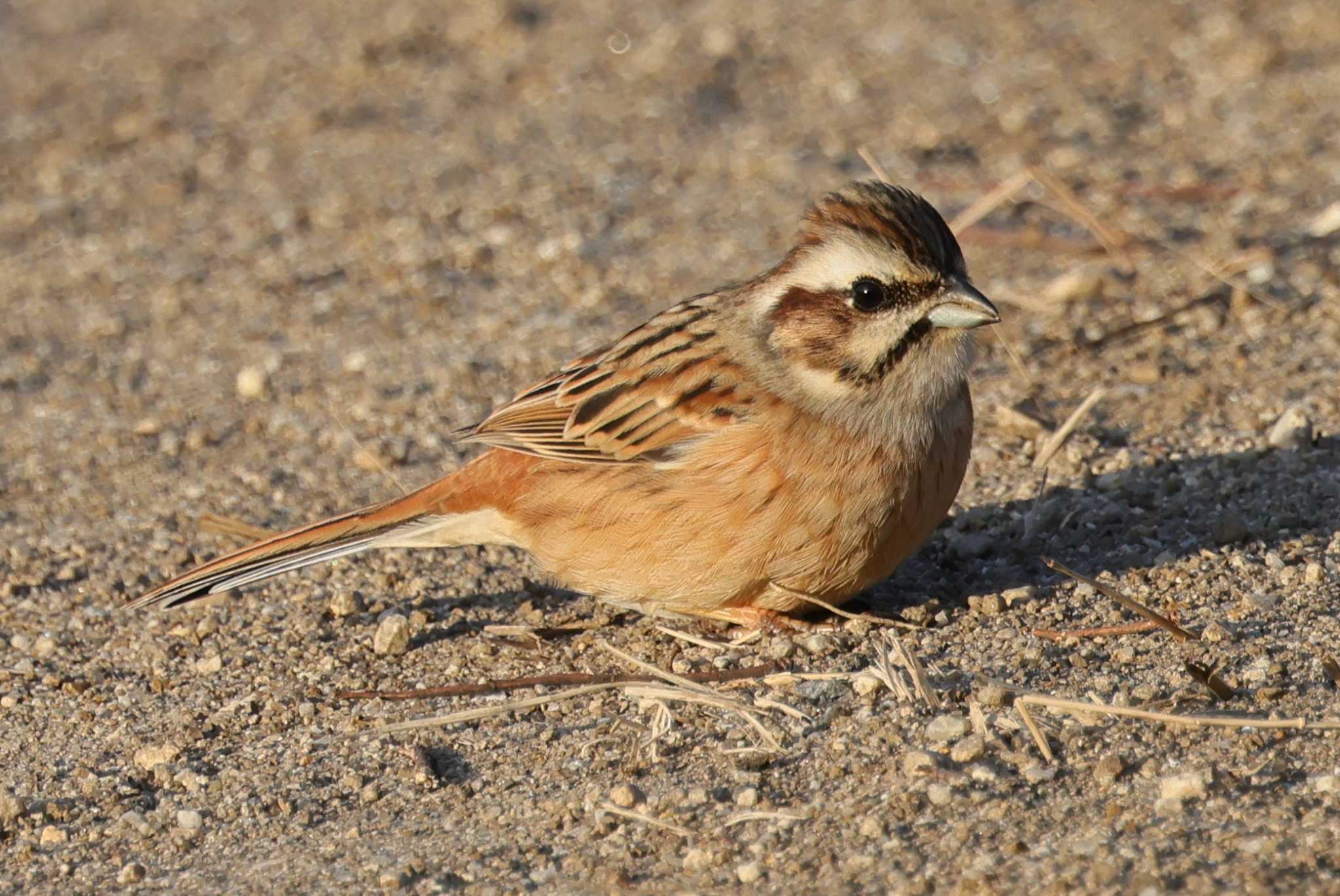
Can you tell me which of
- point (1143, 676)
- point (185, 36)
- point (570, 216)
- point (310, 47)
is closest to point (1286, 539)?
point (1143, 676)

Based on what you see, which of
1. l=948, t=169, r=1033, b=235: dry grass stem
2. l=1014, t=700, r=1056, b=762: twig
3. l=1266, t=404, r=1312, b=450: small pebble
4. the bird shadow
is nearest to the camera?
l=1014, t=700, r=1056, b=762: twig

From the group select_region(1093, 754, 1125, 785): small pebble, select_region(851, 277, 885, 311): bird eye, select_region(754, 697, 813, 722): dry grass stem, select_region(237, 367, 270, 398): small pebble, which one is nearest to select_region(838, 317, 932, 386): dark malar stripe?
select_region(851, 277, 885, 311): bird eye

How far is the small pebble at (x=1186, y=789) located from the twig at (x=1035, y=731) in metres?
0.29

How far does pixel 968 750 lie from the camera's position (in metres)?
4.30

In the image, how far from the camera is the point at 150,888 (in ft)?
14.0

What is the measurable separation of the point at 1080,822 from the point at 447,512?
2.32 m

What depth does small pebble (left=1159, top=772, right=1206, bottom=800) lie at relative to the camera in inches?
160

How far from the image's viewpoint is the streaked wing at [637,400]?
5.21 m

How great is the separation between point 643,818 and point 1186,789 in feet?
4.06

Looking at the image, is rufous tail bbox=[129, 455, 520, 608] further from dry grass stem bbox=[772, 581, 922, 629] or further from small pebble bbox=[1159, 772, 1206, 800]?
small pebble bbox=[1159, 772, 1206, 800]

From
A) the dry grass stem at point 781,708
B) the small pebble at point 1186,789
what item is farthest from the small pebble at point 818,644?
the small pebble at point 1186,789

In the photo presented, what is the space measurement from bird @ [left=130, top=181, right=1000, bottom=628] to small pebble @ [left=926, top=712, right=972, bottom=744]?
0.65 meters

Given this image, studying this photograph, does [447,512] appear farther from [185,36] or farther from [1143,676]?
[185,36]

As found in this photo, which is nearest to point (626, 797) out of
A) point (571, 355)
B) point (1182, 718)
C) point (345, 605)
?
point (1182, 718)
